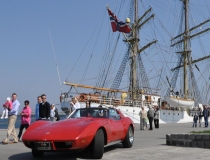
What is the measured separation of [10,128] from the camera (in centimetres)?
1156

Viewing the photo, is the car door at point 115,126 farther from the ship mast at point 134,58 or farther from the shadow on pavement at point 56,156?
the ship mast at point 134,58

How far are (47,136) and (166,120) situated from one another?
34344 millimetres

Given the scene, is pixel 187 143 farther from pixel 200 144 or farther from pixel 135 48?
pixel 135 48

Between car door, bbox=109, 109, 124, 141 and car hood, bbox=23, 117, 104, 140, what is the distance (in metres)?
0.93

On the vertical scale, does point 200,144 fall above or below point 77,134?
below

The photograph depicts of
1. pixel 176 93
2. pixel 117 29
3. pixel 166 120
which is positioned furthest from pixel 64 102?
pixel 176 93

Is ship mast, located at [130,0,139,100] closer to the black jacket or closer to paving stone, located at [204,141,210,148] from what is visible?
the black jacket

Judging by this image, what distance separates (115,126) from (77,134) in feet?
6.37

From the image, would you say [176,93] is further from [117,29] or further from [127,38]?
[117,29]

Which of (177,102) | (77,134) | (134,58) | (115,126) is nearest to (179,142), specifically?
(115,126)

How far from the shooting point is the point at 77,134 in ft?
25.1

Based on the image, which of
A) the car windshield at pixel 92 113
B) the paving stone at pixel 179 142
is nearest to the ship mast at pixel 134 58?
the paving stone at pixel 179 142

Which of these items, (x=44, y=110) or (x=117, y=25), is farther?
(x=117, y=25)

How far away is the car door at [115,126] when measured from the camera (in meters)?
9.13
